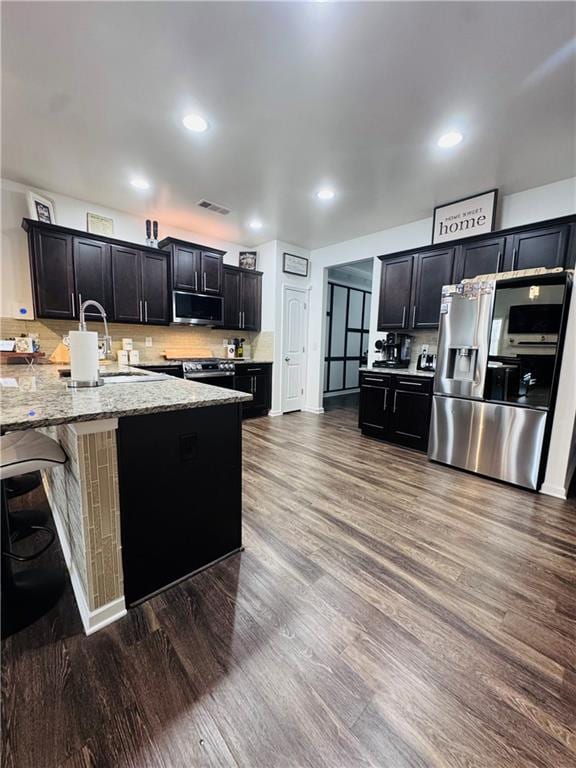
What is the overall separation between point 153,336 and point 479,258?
419 centimetres

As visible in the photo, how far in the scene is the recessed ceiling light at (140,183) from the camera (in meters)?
3.17

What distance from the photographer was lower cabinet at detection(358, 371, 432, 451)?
11.6 feet

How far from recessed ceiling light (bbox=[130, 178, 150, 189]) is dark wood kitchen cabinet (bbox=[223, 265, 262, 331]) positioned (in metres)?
1.54

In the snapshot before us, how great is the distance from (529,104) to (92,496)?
3403 mm

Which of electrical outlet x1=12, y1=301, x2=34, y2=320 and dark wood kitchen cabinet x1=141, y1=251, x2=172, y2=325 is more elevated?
dark wood kitchen cabinet x1=141, y1=251, x2=172, y2=325

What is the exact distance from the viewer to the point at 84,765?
2.90ft

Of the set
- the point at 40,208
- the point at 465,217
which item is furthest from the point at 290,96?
the point at 40,208

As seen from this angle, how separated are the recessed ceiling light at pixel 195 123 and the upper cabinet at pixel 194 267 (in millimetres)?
1868

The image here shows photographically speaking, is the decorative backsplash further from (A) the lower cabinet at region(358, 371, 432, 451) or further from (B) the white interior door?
(A) the lower cabinet at region(358, 371, 432, 451)

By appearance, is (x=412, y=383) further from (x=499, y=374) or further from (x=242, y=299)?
(x=242, y=299)

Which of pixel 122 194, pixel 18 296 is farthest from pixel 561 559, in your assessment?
pixel 18 296

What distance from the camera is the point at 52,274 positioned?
134 inches

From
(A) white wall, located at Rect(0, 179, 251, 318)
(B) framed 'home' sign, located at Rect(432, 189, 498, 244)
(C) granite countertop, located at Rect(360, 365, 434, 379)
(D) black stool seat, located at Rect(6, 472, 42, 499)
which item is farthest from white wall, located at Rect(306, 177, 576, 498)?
(D) black stool seat, located at Rect(6, 472, 42, 499)

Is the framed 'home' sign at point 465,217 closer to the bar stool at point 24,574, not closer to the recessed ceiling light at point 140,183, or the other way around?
the recessed ceiling light at point 140,183
